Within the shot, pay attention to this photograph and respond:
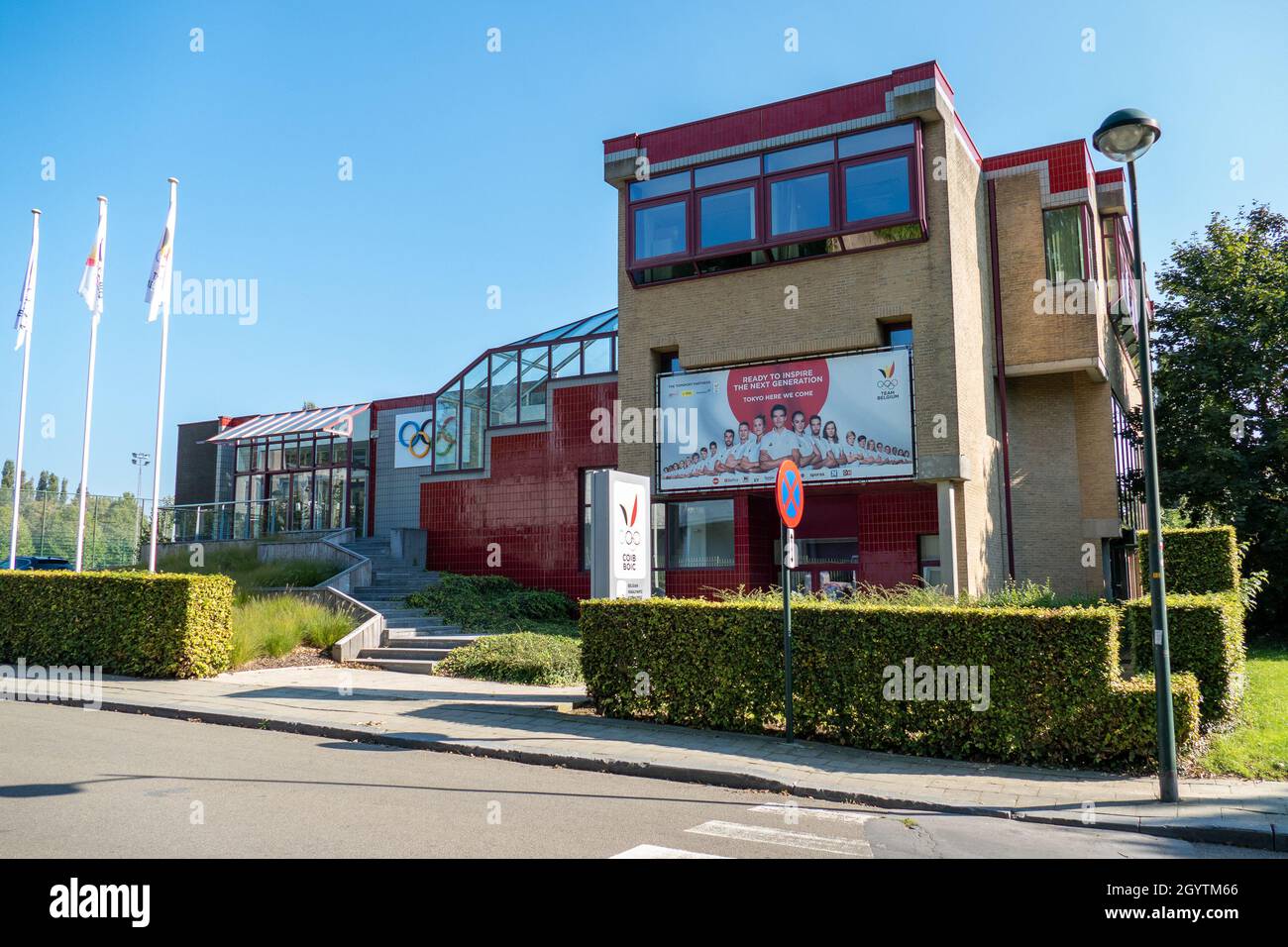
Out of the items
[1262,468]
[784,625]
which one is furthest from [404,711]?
[1262,468]

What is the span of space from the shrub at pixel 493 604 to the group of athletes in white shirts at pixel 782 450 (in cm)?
455

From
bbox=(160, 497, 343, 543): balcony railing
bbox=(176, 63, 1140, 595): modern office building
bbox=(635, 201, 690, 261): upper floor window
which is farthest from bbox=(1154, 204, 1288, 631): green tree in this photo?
bbox=(160, 497, 343, 543): balcony railing

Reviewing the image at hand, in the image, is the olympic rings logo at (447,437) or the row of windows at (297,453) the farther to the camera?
the row of windows at (297,453)

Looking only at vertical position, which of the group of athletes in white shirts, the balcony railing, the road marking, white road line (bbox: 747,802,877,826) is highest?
the group of athletes in white shirts

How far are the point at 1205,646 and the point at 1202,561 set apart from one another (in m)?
4.41

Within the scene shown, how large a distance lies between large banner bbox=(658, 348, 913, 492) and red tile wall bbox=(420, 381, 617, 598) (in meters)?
3.80

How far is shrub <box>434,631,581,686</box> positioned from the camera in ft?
47.7

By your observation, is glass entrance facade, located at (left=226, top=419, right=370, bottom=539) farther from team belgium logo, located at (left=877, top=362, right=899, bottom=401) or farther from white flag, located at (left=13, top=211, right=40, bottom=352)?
team belgium logo, located at (left=877, top=362, right=899, bottom=401)

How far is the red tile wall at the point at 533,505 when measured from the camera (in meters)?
22.9

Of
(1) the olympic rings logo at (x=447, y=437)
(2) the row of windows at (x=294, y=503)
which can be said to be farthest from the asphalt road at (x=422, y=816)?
(2) the row of windows at (x=294, y=503)

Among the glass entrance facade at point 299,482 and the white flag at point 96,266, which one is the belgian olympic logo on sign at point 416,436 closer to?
the glass entrance facade at point 299,482

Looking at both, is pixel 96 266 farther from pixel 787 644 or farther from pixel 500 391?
pixel 787 644
